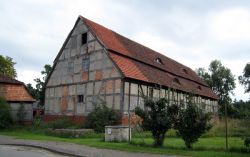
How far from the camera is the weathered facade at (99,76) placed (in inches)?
1136

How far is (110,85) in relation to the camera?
29.1 m

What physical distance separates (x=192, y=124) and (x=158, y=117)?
2.00 meters

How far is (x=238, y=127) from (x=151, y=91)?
1084cm

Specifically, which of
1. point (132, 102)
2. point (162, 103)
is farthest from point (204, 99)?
point (162, 103)

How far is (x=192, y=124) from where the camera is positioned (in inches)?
640

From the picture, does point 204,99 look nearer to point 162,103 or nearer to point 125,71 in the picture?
point 125,71

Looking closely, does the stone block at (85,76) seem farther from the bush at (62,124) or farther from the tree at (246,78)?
the tree at (246,78)

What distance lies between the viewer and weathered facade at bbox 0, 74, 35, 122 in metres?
34.6

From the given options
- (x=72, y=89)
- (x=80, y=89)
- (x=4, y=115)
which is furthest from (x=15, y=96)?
(x=80, y=89)

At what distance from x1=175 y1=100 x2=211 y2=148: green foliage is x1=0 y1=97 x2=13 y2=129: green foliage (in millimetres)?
19704

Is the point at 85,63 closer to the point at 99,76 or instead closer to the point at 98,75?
the point at 98,75

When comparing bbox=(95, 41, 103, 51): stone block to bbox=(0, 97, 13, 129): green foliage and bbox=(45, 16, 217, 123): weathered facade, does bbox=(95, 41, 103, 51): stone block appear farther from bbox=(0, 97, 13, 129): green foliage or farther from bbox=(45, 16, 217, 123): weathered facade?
bbox=(0, 97, 13, 129): green foliage

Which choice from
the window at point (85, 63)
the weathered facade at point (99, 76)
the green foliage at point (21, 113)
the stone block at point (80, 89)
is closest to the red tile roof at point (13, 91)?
the green foliage at point (21, 113)

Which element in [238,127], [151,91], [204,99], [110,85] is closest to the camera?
[238,127]
